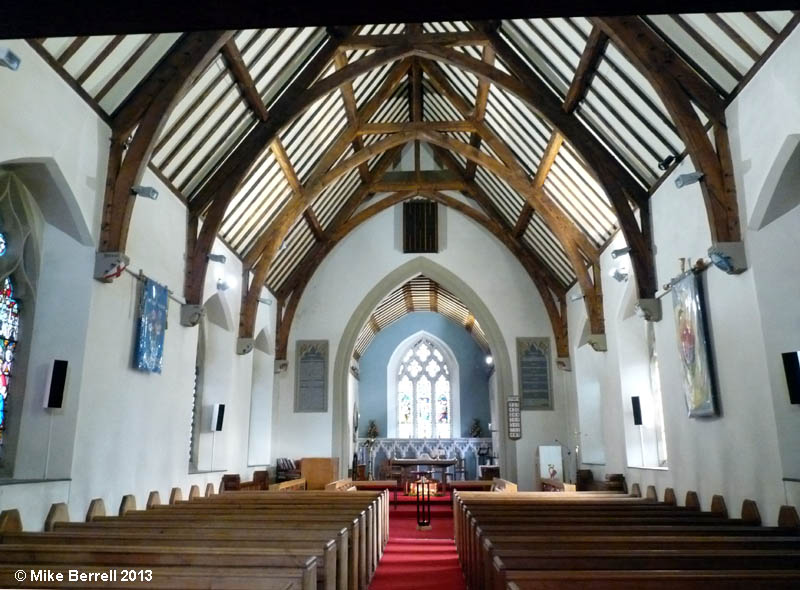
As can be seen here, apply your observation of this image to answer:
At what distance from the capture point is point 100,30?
2.00m

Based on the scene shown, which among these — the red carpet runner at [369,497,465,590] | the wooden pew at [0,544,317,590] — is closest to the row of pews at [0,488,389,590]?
the wooden pew at [0,544,317,590]

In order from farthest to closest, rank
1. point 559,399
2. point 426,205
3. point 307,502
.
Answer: point 426,205 → point 559,399 → point 307,502

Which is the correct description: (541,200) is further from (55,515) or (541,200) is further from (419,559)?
(55,515)

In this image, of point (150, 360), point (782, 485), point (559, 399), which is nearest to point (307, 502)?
point (150, 360)

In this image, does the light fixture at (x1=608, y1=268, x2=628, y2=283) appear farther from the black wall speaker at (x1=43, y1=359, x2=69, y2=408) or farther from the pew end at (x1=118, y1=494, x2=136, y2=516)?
the black wall speaker at (x1=43, y1=359, x2=69, y2=408)

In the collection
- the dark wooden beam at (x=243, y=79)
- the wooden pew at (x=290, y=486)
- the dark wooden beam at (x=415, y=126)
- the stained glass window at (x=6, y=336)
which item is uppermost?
the dark wooden beam at (x=415, y=126)

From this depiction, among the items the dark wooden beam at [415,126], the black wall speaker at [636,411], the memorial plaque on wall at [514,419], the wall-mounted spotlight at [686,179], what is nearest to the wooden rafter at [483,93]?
the dark wooden beam at [415,126]

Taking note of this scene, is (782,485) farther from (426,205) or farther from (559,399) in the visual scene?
(426,205)

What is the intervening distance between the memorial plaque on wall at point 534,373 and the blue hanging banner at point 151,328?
706cm

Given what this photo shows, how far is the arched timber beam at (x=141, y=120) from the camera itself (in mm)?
5492

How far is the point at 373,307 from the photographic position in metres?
12.2

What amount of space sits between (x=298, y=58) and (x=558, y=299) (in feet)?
21.5

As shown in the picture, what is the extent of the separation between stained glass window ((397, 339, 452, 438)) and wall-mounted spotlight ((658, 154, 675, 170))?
47.6 feet

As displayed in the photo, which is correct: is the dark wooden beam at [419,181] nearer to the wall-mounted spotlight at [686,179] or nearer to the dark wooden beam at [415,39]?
the dark wooden beam at [415,39]
